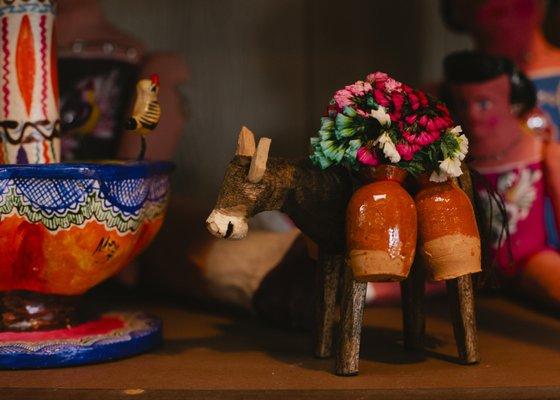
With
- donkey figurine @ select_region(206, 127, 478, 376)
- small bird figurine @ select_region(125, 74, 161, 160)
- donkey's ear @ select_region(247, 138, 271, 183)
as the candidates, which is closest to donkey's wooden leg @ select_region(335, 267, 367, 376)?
donkey figurine @ select_region(206, 127, 478, 376)

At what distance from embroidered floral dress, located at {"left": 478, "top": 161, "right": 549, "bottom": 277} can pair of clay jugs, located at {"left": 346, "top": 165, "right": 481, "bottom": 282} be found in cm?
29

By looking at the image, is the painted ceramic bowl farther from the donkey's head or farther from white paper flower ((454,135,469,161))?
white paper flower ((454,135,469,161))

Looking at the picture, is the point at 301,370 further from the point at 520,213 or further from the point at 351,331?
the point at 520,213

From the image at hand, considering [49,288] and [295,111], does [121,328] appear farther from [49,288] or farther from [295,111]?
[295,111]

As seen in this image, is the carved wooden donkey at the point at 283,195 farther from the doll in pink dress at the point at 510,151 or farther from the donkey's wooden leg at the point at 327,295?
the doll in pink dress at the point at 510,151

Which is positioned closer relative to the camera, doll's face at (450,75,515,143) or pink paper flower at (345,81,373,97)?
pink paper flower at (345,81,373,97)

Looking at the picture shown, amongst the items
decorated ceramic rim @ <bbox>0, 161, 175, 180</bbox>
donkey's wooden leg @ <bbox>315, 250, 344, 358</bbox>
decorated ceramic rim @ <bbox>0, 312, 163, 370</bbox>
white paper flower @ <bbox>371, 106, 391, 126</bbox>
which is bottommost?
decorated ceramic rim @ <bbox>0, 312, 163, 370</bbox>

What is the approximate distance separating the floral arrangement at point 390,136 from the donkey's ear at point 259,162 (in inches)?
1.9

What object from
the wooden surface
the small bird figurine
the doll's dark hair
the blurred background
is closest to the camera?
the wooden surface

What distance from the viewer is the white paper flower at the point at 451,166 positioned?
706 millimetres

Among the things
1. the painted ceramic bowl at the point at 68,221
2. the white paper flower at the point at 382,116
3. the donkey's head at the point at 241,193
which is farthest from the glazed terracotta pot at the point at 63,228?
the white paper flower at the point at 382,116

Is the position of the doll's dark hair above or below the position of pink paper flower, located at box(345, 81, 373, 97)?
above

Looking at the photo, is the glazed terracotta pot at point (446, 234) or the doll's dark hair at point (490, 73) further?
the doll's dark hair at point (490, 73)

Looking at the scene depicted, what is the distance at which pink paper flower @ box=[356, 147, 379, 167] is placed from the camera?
27.7 inches
